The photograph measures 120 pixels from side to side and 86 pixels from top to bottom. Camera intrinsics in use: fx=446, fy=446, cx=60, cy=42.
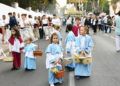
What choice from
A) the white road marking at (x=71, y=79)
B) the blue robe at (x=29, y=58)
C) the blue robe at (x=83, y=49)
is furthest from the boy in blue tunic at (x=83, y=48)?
the blue robe at (x=29, y=58)

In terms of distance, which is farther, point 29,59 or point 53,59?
point 29,59

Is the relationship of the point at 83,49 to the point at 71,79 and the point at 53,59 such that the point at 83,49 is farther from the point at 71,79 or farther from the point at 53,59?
the point at 53,59

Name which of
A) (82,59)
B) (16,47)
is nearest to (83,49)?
(82,59)

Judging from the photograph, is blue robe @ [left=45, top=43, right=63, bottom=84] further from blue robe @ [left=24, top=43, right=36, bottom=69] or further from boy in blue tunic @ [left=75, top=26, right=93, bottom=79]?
blue robe @ [left=24, top=43, right=36, bottom=69]

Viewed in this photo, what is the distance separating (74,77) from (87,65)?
0.55 m

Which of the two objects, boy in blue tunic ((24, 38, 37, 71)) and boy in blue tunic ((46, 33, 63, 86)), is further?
boy in blue tunic ((24, 38, 37, 71))

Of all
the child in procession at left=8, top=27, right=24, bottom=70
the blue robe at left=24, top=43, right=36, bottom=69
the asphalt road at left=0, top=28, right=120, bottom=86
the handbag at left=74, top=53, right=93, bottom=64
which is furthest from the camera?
the child in procession at left=8, top=27, right=24, bottom=70

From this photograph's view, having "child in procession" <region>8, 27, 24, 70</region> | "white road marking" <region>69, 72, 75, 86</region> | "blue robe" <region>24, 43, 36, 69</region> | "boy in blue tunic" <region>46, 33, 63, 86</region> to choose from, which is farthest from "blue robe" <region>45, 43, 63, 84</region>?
"child in procession" <region>8, 27, 24, 70</region>

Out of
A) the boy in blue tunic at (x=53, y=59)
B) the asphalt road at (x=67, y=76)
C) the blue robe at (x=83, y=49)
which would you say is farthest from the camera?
the blue robe at (x=83, y=49)

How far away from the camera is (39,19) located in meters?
34.9

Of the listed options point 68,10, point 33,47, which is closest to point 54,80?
point 33,47

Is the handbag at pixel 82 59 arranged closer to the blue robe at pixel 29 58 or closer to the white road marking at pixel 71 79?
the white road marking at pixel 71 79

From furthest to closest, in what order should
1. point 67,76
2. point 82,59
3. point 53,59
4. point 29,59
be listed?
point 29,59, point 67,76, point 82,59, point 53,59

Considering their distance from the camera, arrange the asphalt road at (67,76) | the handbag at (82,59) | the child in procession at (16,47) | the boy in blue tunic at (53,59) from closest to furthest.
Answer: the boy in blue tunic at (53,59) < the asphalt road at (67,76) < the handbag at (82,59) < the child in procession at (16,47)
